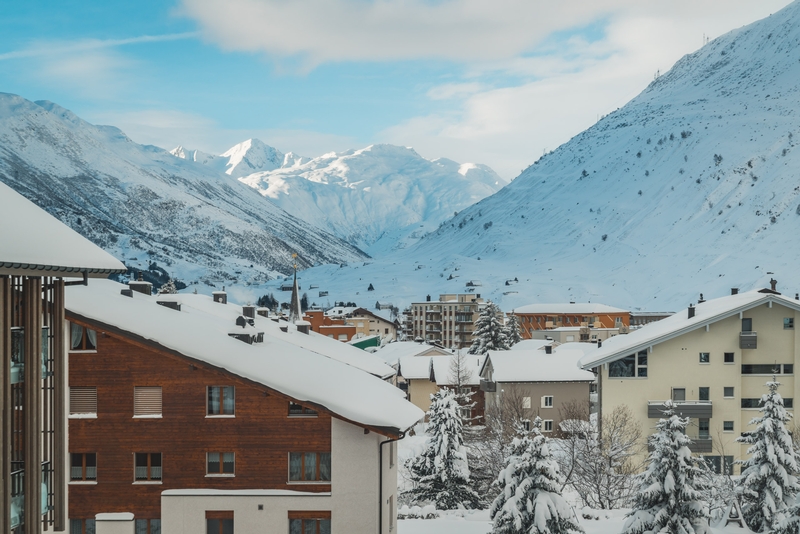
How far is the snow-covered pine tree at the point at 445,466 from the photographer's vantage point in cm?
3766

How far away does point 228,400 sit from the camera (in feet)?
79.1

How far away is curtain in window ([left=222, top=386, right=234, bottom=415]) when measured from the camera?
Answer: 24094mm

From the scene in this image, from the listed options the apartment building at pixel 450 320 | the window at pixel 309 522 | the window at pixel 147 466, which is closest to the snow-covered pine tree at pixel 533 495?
the window at pixel 309 522

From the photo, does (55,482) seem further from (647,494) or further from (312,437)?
(647,494)

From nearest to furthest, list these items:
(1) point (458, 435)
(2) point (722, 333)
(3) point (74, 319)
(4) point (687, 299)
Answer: (3) point (74, 319)
(1) point (458, 435)
(2) point (722, 333)
(4) point (687, 299)

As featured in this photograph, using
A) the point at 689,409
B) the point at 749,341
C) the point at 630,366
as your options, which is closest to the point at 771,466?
the point at 689,409

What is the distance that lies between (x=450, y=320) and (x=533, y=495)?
4826 inches

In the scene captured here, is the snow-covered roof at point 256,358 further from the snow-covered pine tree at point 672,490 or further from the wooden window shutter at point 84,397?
the snow-covered pine tree at point 672,490

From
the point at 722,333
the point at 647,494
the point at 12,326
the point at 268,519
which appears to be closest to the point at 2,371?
the point at 12,326

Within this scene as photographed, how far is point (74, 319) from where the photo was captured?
76.7 ft

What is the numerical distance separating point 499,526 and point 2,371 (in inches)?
610

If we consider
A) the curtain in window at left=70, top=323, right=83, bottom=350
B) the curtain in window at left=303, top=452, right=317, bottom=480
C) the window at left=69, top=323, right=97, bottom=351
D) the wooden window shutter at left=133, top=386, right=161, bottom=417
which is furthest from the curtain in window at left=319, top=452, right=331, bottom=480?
the curtain in window at left=70, top=323, right=83, bottom=350

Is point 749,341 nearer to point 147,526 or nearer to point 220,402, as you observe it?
point 220,402

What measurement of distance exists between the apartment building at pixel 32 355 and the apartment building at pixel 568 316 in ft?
428
